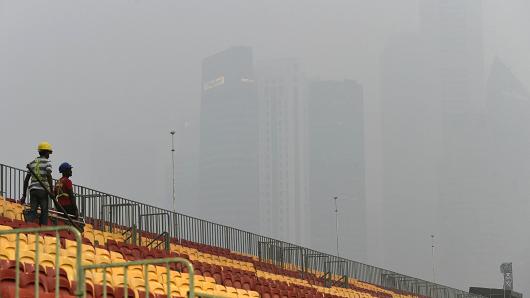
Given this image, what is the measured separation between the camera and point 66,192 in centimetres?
1300

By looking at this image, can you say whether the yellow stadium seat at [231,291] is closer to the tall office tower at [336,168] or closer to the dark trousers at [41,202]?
the dark trousers at [41,202]

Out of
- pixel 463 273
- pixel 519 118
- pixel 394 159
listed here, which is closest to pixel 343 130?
pixel 394 159

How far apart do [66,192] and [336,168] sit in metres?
30.5

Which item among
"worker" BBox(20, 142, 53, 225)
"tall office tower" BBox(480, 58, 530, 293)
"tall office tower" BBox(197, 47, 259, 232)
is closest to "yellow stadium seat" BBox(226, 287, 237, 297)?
"worker" BBox(20, 142, 53, 225)

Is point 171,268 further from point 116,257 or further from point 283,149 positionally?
point 283,149

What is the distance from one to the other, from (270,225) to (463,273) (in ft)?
39.8

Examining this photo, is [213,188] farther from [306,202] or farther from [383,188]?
[383,188]

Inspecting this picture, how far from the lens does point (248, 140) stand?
41.3m

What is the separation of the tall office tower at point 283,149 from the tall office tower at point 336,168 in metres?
0.58

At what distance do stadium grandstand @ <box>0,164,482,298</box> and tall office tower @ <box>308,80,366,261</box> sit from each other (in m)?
9.21

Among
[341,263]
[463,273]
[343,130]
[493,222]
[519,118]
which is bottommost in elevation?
[341,263]

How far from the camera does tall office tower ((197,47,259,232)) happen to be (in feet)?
130

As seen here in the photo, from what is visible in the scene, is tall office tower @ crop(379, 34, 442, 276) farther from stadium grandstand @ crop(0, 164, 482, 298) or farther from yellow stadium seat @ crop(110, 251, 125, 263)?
yellow stadium seat @ crop(110, 251, 125, 263)

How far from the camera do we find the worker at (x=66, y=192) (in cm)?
1281
